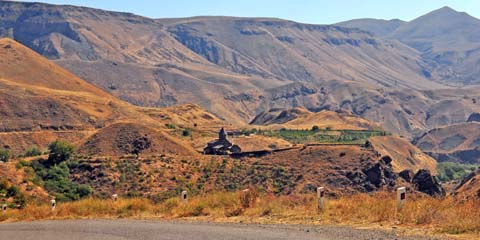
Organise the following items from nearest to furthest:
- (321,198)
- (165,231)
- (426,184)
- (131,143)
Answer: (165,231) < (321,198) < (426,184) < (131,143)

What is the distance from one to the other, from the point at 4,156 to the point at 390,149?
64.2 m

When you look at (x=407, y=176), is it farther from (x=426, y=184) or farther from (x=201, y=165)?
(x=201, y=165)

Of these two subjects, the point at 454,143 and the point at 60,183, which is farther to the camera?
the point at 454,143

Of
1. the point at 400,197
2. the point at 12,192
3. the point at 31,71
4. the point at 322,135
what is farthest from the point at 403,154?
the point at 400,197

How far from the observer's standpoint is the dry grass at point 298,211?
43.8 feet

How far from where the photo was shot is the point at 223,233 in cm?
1373

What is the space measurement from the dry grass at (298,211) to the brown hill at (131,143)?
52.6 metres

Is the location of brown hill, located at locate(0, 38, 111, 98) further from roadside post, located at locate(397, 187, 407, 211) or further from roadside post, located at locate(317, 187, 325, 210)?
roadside post, located at locate(397, 187, 407, 211)

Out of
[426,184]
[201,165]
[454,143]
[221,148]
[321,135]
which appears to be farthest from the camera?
[454,143]

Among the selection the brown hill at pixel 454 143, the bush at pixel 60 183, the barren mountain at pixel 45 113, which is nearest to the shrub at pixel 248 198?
the bush at pixel 60 183

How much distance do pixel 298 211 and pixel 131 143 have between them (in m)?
60.2

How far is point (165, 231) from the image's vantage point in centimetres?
1455

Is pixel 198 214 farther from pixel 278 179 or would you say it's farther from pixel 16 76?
pixel 16 76

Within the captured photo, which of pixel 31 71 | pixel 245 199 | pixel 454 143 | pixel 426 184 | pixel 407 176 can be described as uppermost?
pixel 31 71
